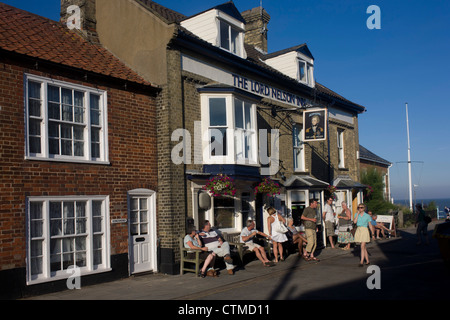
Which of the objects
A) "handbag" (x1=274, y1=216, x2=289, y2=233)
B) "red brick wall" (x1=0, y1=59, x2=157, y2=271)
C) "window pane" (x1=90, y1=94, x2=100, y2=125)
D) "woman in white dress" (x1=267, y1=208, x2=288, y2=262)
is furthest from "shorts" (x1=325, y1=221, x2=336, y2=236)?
"window pane" (x1=90, y1=94, x2=100, y2=125)

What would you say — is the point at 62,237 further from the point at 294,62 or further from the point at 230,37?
the point at 294,62

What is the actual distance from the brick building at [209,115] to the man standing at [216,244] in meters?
0.58

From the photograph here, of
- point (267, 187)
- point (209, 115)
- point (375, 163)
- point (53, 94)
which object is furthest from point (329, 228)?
point (375, 163)

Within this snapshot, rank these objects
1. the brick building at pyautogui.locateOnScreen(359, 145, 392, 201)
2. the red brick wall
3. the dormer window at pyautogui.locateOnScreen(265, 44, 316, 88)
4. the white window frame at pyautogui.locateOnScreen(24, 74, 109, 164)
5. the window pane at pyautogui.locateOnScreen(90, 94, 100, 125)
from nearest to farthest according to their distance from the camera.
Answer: the red brick wall → the white window frame at pyautogui.locateOnScreen(24, 74, 109, 164) → the window pane at pyautogui.locateOnScreen(90, 94, 100, 125) → the dormer window at pyautogui.locateOnScreen(265, 44, 316, 88) → the brick building at pyautogui.locateOnScreen(359, 145, 392, 201)

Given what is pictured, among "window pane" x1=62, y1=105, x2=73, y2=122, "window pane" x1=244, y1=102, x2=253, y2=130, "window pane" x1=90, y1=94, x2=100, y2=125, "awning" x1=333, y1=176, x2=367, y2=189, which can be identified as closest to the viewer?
"window pane" x1=62, y1=105, x2=73, y2=122

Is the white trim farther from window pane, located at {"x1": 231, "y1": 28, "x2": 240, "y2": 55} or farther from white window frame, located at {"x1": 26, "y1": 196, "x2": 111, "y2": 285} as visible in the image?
window pane, located at {"x1": 231, "y1": 28, "x2": 240, "y2": 55}

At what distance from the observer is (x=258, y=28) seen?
22.4m

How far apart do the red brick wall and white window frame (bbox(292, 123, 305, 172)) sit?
25.5 ft

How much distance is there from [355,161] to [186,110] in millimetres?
13301

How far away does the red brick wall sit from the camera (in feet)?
28.9

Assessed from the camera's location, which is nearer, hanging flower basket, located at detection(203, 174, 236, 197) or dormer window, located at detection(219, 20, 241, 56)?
hanging flower basket, located at detection(203, 174, 236, 197)

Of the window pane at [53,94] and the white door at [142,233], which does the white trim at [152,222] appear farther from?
the window pane at [53,94]

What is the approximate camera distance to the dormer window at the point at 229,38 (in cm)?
1452

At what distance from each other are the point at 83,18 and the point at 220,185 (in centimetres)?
721
